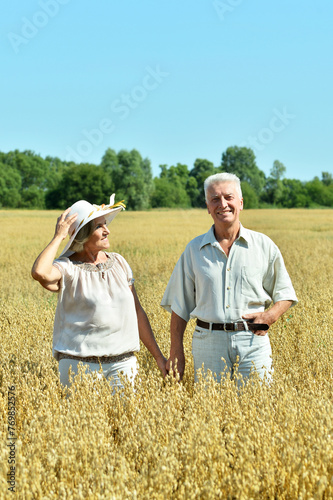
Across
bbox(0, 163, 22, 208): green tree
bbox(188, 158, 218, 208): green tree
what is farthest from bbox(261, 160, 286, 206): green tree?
bbox(0, 163, 22, 208): green tree

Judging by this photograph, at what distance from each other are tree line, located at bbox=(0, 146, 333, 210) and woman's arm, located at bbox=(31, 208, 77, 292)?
200ft

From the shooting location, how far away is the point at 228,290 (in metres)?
3.27

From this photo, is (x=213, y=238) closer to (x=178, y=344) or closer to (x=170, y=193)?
(x=178, y=344)

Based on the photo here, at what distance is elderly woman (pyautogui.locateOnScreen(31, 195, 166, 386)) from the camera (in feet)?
10.6

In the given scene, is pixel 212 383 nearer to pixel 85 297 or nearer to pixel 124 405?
pixel 124 405

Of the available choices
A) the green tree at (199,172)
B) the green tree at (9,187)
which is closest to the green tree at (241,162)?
the green tree at (199,172)

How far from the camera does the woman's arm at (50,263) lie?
10.0 ft

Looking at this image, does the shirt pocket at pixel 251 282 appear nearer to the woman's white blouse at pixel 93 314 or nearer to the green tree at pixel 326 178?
the woman's white blouse at pixel 93 314

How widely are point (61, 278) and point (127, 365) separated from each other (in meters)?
0.69

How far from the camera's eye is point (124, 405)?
296cm

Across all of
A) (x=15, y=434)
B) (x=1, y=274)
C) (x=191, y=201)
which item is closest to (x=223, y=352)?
(x=15, y=434)

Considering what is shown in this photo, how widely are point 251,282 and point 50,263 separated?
1.23 meters

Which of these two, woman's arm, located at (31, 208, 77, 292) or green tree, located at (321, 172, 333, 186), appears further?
green tree, located at (321, 172, 333, 186)

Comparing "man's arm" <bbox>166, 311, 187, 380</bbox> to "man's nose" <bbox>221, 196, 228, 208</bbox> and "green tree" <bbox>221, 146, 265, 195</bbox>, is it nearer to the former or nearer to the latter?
"man's nose" <bbox>221, 196, 228, 208</bbox>
